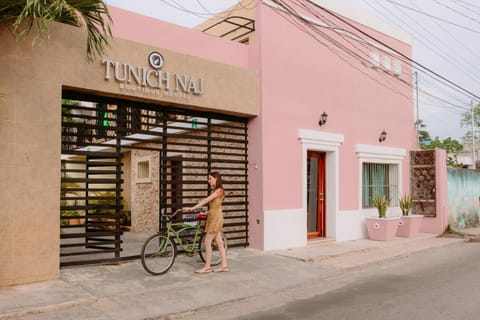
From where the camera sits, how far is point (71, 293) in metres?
6.10

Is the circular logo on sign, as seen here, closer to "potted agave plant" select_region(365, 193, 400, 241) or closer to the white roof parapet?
the white roof parapet

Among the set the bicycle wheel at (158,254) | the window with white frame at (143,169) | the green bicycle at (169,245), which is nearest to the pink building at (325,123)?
the green bicycle at (169,245)

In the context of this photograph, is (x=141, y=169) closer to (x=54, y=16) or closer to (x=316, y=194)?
(x=316, y=194)

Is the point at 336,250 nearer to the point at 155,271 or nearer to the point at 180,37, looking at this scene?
the point at 155,271

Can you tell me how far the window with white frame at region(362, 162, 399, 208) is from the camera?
13.0 metres

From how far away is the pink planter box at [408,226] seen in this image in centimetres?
1260

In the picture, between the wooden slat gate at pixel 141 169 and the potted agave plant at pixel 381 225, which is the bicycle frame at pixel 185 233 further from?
the potted agave plant at pixel 381 225

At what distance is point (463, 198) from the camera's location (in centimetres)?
1566

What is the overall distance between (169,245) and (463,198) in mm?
12301

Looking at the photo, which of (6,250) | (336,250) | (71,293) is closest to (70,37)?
(6,250)

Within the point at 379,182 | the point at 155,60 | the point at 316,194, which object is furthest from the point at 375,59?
the point at 155,60

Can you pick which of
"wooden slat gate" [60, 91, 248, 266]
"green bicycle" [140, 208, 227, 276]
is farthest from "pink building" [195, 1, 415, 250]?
"green bicycle" [140, 208, 227, 276]

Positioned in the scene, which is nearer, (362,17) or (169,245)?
(169,245)

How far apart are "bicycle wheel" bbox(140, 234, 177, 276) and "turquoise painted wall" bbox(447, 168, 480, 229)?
10837 mm
